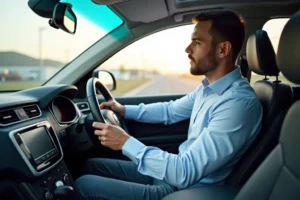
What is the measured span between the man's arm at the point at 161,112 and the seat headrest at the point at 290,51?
1363mm

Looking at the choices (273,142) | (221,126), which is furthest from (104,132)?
(273,142)

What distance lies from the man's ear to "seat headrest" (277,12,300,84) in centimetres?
59

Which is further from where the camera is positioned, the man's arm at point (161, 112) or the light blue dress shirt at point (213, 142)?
the man's arm at point (161, 112)

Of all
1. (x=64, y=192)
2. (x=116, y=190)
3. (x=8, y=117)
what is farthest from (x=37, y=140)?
(x=116, y=190)

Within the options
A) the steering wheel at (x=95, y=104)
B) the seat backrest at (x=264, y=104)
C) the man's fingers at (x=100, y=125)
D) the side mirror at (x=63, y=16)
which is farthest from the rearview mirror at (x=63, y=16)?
the seat backrest at (x=264, y=104)

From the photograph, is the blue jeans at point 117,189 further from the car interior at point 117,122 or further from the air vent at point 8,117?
the air vent at point 8,117

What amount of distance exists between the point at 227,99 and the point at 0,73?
162cm

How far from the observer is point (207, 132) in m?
1.81

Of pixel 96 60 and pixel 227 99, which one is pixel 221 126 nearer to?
pixel 227 99

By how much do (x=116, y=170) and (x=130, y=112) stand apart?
547mm

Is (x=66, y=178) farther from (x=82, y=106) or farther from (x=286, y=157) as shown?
(x=286, y=157)

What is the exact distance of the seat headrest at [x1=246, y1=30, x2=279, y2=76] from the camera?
2184mm

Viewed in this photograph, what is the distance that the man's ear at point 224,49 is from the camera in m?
2.05

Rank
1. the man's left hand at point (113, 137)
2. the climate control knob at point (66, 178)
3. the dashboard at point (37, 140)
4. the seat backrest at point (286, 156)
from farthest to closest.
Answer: the climate control knob at point (66, 178) → the man's left hand at point (113, 137) → the dashboard at point (37, 140) → the seat backrest at point (286, 156)
